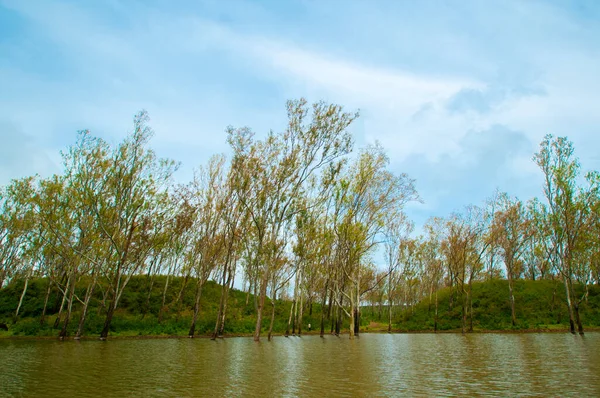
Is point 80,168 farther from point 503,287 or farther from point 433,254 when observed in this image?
point 503,287

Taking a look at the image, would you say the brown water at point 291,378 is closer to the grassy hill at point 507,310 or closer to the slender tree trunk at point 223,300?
the slender tree trunk at point 223,300

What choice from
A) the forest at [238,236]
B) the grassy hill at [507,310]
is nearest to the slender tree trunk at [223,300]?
the forest at [238,236]

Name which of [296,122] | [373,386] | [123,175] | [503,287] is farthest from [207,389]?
[503,287]

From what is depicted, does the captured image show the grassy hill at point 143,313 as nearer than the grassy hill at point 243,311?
Yes

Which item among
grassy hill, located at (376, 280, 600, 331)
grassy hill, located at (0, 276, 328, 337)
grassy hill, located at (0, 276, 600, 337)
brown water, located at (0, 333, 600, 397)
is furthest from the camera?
grassy hill, located at (376, 280, 600, 331)

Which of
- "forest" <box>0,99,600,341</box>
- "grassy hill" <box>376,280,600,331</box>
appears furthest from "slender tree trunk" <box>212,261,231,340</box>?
"grassy hill" <box>376,280,600,331</box>

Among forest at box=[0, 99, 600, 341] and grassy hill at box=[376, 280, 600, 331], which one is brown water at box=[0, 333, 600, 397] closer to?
forest at box=[0, 99, 600, 341]

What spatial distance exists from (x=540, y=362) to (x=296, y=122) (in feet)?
73.7

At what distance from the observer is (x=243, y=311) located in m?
46.4

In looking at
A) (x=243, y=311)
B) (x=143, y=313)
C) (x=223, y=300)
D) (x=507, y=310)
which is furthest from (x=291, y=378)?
(x=507, y=310)

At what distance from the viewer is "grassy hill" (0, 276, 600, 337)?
33222mm

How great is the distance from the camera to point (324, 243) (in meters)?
38.5

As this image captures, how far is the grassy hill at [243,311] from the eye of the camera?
33222mm

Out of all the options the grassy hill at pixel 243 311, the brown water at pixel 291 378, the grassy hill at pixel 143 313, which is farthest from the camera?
the grassy hill at pixel 243 311
